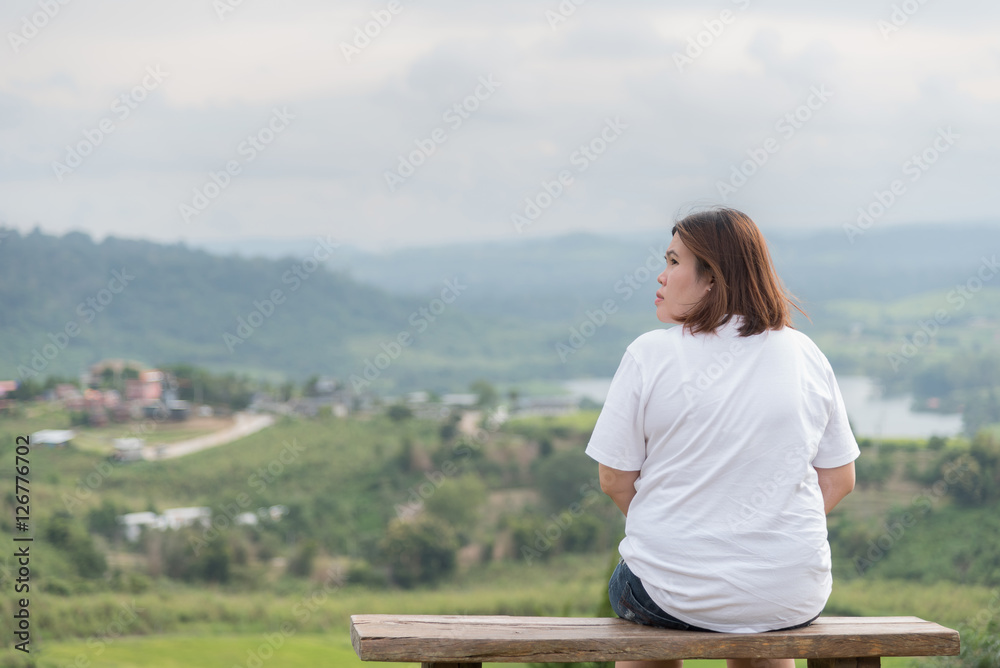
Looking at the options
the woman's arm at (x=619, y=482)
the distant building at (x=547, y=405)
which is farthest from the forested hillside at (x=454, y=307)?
the woman's arm at (x=619, y=482)

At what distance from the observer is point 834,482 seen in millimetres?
1838

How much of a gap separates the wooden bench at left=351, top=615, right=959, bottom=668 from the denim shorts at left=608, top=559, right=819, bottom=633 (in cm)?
2

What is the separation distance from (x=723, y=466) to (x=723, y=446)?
0.04 metres

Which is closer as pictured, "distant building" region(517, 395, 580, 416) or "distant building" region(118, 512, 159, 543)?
"distant building" region(118, 512, 159, 543)

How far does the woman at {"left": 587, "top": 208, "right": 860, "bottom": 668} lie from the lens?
1.66 metres

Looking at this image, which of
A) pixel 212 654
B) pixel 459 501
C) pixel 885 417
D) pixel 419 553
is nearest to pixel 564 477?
pixel 459 501

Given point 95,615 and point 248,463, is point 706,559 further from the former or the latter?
point 248,463

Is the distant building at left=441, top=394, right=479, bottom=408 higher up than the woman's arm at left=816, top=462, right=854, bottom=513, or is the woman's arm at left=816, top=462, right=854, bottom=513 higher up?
the woman's arm at left=816, top=462, right=854, bottom=513

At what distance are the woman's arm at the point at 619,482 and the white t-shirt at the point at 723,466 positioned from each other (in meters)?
0.02

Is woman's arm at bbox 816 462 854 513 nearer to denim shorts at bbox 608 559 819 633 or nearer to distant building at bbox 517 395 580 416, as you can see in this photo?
denim shorts at bbox 608 559 819 633

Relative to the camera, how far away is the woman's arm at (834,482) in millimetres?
1833

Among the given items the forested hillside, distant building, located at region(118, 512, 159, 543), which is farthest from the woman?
distant building, located at region(118, 512, 159, 543)

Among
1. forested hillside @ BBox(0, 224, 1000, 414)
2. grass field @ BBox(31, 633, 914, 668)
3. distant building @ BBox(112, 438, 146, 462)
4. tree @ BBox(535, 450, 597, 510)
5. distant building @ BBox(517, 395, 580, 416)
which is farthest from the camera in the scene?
distant building @ BBox(517, 395, 580, 416)

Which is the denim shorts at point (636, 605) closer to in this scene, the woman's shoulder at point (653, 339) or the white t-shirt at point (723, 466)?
the white t-shirt at point (723, 466)
